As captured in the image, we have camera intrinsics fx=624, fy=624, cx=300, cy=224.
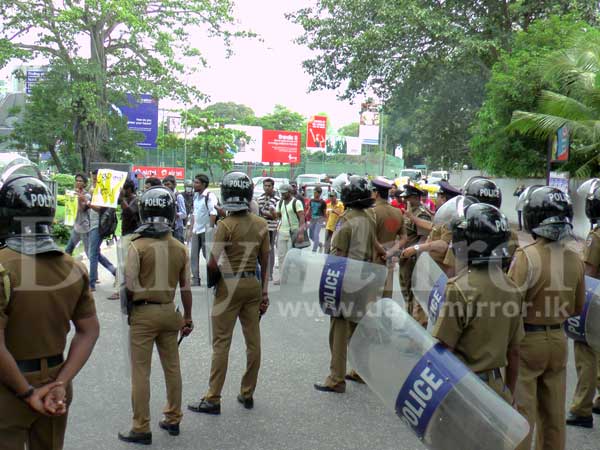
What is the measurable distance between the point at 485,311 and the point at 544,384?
0.96 metres

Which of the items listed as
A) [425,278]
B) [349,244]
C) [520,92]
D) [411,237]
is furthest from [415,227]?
[520,92]

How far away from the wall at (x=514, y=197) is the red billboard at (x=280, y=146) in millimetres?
17451

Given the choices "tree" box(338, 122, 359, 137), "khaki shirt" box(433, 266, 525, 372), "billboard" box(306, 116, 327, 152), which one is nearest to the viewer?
"khaki shirt" box(433, 266, 525, 372)

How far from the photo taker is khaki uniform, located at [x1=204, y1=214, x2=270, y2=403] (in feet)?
16.1

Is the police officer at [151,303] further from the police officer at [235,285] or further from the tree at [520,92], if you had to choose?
the tree at [520,92]

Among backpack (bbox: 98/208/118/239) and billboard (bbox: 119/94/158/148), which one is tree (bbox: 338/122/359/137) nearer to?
billboard (bbox: 119/94/158/148)

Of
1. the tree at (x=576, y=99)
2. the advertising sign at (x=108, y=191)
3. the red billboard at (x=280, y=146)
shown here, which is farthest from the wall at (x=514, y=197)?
the red billboard at (x=280, y=146)

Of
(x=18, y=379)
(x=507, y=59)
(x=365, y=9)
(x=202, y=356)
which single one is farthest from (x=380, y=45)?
(x=18, y=379)

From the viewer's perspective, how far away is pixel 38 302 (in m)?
2.71

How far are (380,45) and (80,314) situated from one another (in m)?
20.1

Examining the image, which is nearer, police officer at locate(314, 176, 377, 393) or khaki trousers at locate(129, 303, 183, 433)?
khaki trousers at locate(129, 303, 183, 433)

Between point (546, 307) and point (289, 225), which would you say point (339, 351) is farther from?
point (289, 225)

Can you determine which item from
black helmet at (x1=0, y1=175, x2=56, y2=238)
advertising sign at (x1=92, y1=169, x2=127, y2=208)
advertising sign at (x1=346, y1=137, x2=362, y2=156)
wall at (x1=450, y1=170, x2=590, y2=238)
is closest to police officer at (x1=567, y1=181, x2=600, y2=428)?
black helmet at (x1=0, y1=175, x2=56, y2=238)

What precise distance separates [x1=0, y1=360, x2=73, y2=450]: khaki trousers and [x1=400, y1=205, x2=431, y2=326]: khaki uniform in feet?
14.8
